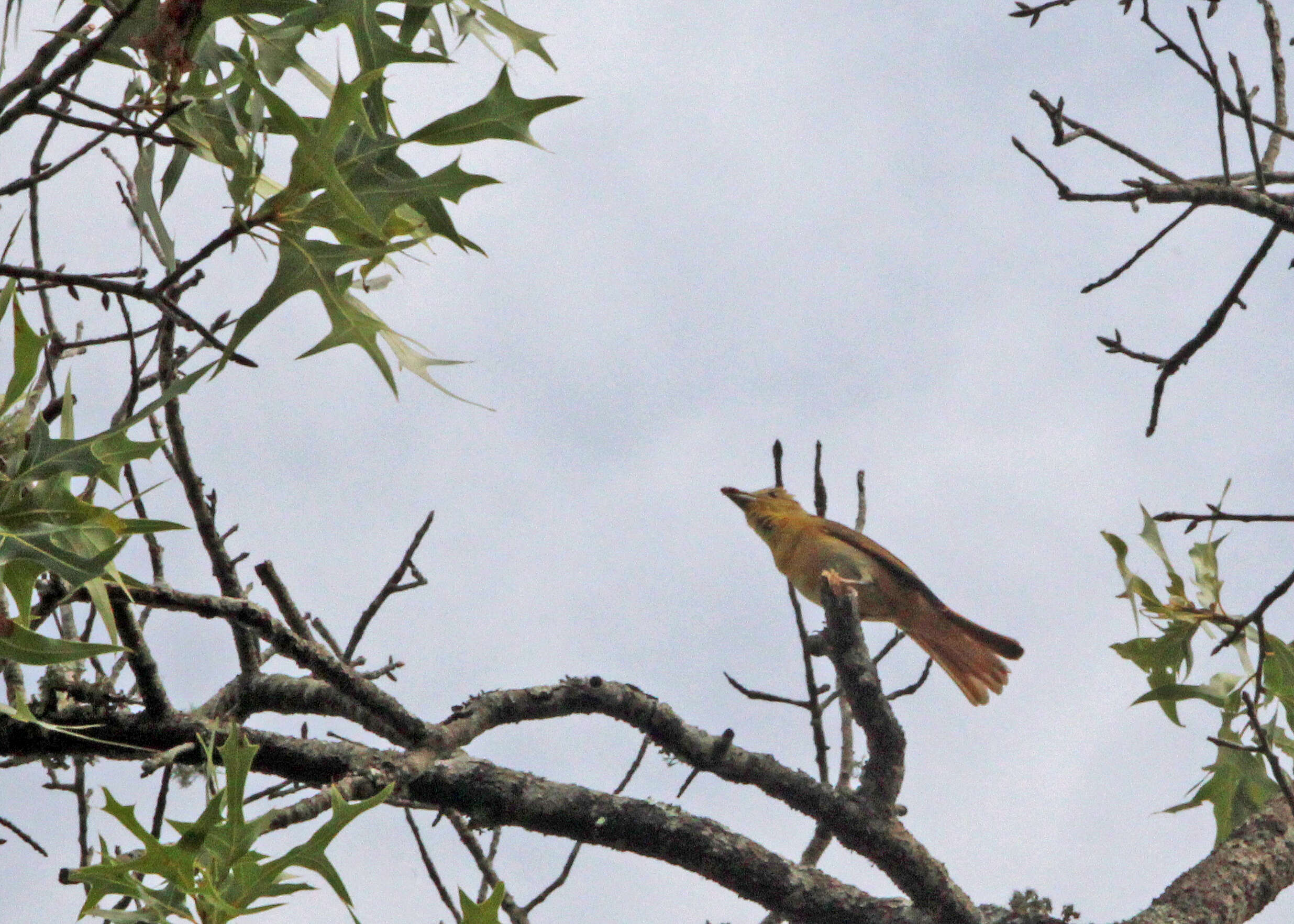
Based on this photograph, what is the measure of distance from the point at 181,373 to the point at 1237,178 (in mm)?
2822

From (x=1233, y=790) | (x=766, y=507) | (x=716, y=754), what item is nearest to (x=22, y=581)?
(x=716, y=754)

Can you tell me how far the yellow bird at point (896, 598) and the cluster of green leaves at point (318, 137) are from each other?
12.0 ft

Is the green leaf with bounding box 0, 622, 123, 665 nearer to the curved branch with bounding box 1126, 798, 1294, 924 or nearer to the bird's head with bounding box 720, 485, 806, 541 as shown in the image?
the curved branch with bounding box 1126, 798, 1294, 924

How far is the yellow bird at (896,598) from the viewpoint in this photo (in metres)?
5.80

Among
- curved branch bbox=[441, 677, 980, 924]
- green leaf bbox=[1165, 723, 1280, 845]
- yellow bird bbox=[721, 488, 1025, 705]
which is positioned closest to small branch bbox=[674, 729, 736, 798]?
curved branch bbox=[441, 677, 980, 924]

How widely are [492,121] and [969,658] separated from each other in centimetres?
447

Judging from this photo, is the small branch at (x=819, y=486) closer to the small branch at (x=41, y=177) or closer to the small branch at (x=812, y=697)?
the small branch at (x=812, y=697)

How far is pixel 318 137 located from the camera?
6.11ft

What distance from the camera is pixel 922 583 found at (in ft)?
19.3

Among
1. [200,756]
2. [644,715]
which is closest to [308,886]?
[200,756]

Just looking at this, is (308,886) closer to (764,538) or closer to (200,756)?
(200,756)

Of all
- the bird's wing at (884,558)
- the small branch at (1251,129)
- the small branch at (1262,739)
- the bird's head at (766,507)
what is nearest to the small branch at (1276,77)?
the small branch at (1251,129)

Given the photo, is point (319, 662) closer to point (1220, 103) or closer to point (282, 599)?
point (282, 599)

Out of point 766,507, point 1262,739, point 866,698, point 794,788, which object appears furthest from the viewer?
point 766,507
